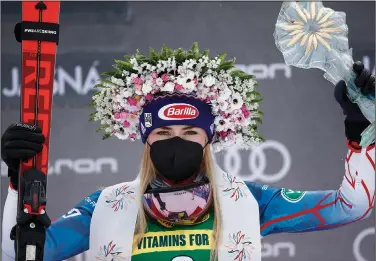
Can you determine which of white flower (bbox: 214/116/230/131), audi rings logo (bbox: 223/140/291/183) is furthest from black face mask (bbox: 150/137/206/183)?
audi rings logo (bbox: 223/140/291/183)

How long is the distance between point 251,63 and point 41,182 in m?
2.76

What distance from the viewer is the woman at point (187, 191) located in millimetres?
4480

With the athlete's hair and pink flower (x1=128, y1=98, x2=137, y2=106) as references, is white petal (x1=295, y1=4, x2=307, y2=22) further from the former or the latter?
pink flower (x1=128, y1=98, x2=137, y2=106)

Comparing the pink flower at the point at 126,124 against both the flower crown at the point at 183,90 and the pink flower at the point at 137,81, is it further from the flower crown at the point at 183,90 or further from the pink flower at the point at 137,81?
the pink flower at the point at 137,81

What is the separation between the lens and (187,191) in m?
4.51

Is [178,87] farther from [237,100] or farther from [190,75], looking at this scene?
[237,100]

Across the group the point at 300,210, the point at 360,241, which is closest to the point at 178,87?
the point at 300,210

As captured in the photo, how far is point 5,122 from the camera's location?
6.91 metres

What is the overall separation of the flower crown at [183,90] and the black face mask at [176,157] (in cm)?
25

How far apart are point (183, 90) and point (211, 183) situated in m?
0.44

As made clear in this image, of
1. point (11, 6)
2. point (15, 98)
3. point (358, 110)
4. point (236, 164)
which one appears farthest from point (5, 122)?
point (358, 110)

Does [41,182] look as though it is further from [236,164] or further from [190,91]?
[236,164]

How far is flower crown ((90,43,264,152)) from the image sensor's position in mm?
4641

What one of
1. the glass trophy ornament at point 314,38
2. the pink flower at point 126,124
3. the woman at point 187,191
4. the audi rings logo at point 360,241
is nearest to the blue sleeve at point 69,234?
the woman at point 187,191
